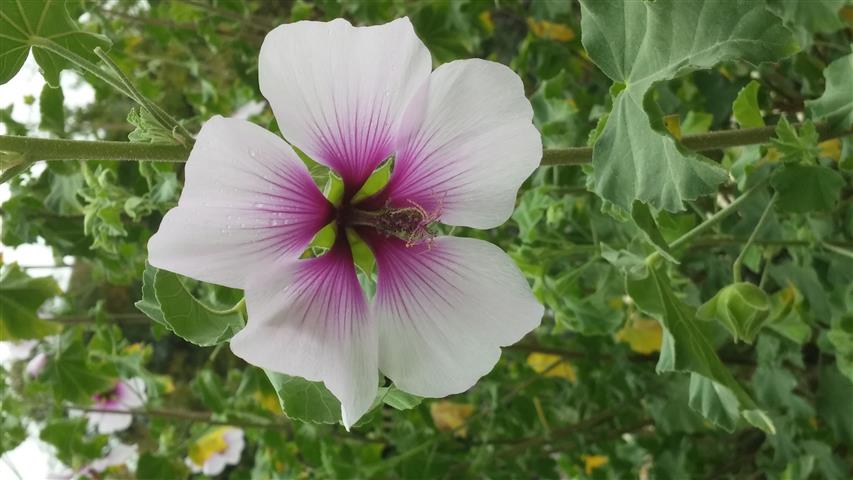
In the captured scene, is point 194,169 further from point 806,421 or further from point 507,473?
point 806,421

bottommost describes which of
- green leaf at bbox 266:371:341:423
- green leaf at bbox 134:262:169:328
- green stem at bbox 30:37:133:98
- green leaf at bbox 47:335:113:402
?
green leaf at bbox 47:335:113:402

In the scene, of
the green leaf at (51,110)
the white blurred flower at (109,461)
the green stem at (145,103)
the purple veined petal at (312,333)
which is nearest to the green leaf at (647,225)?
the purple veined petal at (312,333)

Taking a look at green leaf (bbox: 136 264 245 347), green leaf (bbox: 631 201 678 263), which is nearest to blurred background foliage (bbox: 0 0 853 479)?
green leaf (bbox: 631 201 678 263)

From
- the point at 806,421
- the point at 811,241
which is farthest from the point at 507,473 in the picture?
the point at 811,241

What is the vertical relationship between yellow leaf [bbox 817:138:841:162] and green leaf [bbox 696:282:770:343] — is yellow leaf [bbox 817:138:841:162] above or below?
below

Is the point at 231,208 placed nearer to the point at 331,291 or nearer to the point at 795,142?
the point at 331,291

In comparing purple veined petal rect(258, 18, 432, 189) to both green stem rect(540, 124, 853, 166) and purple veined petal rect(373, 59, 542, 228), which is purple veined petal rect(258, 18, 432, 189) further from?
green stem rect(540, 124, 853, 166)

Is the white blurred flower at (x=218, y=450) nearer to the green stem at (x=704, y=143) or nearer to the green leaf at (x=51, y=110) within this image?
the green leaf at (x=51, y=110)
